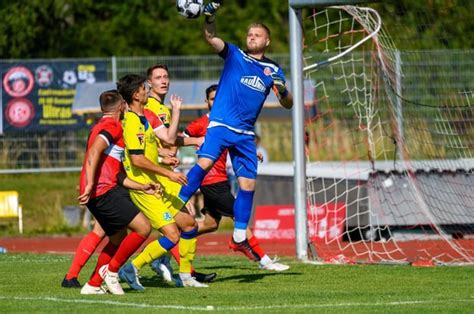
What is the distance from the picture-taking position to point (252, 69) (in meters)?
11.9

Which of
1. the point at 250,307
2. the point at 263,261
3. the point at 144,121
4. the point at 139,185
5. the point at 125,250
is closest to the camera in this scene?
the point at 250,307

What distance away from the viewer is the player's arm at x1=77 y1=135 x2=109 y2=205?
10.8m

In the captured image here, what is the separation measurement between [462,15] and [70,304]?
689cm

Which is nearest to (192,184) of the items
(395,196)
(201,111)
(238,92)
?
(238,92)

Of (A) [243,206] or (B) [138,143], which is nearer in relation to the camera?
(B) [138,143]

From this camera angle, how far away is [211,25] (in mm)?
11414

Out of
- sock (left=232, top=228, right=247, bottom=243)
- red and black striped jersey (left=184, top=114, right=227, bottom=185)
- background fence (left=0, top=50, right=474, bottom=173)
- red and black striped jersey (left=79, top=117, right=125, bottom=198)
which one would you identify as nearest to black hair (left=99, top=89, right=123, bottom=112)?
red and black striped jersey (left=79, top=117, right=125, bottom=198)

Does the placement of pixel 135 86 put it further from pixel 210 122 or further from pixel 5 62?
pixel 5 62

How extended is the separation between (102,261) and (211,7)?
255 cm

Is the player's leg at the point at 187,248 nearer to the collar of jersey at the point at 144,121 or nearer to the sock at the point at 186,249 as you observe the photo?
the sock at the point at 186,249

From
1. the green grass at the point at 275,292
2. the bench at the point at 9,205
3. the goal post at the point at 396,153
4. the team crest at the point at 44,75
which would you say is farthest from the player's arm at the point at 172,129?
the team crest at the point at 44,75

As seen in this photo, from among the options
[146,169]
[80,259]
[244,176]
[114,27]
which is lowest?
[80,259]

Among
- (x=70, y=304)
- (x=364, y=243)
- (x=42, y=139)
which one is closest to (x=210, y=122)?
(x=70, y=304)

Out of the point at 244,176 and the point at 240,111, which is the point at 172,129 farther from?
the point at 244,176
